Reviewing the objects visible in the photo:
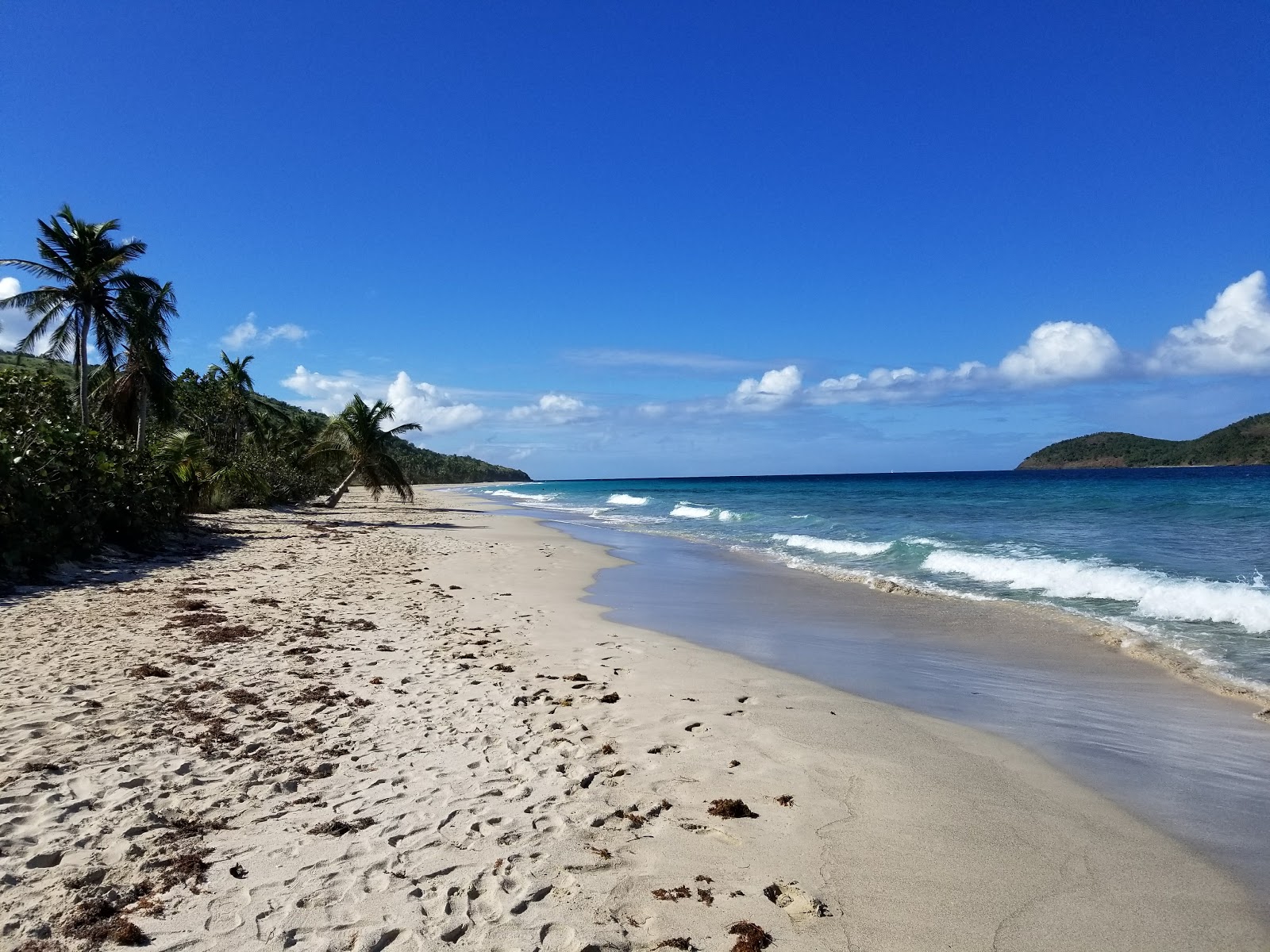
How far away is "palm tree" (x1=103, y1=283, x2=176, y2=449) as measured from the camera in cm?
2500

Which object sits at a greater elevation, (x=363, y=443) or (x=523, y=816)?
(x=363, y=443)

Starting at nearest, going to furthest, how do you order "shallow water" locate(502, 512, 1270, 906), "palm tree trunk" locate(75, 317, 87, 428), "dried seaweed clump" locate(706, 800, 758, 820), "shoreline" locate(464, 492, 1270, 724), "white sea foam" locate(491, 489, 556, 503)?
"dried seaweed clump" locate(706, 800, 758, 820) → "shallow water" locate(502, 512, 1270, 906) → "shoreline" locate(464, 492, 1270, 724) → "palm tree trunk" locate(75, 317, 87, 428) → "white sea foam" locate(491, 489, 556, 503)

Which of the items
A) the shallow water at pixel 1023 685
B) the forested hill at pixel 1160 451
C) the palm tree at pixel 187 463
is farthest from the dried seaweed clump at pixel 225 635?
the forested hill at pixel 1160 451

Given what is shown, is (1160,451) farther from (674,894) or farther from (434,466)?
(674,894)

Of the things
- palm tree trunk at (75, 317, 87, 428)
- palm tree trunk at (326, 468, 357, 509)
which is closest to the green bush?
palm tree trunk at (75, 317, 87, 428)

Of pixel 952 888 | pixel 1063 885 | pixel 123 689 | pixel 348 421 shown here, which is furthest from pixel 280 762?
pixel 348 421

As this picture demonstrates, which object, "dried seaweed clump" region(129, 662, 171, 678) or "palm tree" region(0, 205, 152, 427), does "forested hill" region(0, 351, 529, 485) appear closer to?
"palm tree" region(0, 205, 152, 427)

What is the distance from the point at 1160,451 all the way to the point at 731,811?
13070 centimetres

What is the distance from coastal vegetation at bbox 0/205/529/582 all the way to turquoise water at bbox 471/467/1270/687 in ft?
46.5

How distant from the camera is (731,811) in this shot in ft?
13.4

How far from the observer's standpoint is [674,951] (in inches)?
113

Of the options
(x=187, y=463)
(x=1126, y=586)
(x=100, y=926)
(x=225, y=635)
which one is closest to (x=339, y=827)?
(x=100, y=926)

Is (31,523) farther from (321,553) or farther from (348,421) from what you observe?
(348,421)

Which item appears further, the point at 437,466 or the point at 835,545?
the point at 437,466
